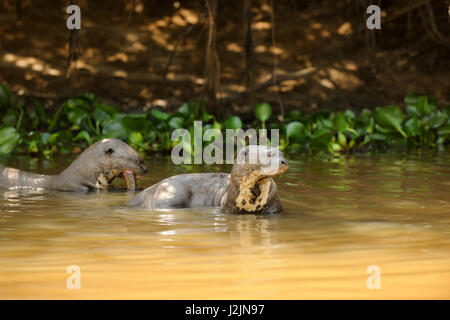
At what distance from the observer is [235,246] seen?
4246mm

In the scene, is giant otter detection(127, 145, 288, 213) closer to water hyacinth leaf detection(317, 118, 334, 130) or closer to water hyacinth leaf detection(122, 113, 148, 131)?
water hyacinth leaf detection(122, 113, 148, 131)

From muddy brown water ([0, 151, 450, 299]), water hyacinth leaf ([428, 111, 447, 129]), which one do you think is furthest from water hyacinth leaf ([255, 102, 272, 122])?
muddy brown water ([0, 151, 450, 299])

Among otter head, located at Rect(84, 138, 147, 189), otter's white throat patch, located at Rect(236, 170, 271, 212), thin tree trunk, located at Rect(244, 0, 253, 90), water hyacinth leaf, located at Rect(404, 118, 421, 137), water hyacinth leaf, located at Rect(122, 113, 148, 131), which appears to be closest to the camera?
otter's white throat patch, located at Rect(236, 170, 271, 212)

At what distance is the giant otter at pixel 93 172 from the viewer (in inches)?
283

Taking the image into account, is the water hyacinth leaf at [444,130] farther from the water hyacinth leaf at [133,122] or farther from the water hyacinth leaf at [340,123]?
the water hyacinth leaf at [133,122]

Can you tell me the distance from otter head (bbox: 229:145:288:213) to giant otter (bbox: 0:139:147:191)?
6.23 ft

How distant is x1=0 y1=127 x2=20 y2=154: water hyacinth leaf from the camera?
915 centimetres

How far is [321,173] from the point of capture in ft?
26.2

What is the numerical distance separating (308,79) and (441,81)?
8.19ft

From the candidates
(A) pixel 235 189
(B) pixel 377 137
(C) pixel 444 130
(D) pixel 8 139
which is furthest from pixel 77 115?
(A) pixel 235 189

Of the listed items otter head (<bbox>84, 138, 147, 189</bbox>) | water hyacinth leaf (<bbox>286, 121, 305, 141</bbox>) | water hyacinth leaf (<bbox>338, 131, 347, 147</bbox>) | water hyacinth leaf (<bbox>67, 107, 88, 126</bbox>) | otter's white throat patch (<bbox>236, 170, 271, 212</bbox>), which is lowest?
otter's white throat patch (<bbox>236, 170, 271, 212</bbox>)

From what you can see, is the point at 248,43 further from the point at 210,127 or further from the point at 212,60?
the point at 210,127
